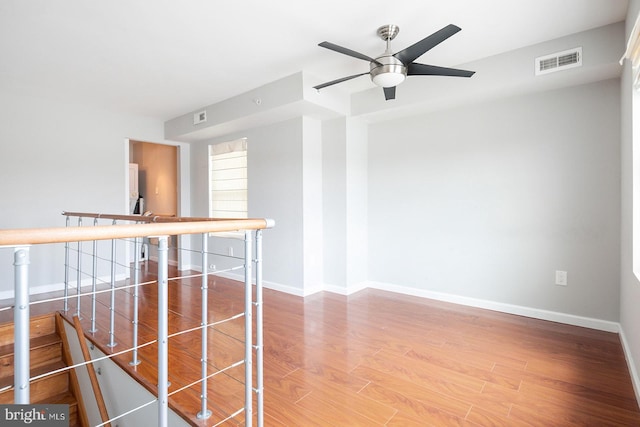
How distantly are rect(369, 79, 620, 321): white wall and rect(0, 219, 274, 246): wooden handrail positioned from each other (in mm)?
2640

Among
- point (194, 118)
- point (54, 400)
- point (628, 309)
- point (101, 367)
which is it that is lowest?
point (54, 400)

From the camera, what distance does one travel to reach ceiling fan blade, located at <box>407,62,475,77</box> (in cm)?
232

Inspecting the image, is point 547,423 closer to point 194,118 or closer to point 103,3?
point 103,3

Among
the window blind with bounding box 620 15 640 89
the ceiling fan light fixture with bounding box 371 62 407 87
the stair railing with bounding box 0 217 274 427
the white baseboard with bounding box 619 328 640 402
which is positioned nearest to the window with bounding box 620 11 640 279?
the window blind with bounding box 620 15 640 89

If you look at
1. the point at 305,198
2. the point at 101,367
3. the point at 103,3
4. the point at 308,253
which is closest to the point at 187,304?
the point at 101,367

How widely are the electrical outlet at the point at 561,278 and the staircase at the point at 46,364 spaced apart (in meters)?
4.08

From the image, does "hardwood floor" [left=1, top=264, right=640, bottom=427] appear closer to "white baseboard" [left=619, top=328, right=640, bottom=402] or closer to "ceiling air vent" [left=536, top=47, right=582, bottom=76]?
"white baseboard" [left=619, top=328, right=640, bottom=402]

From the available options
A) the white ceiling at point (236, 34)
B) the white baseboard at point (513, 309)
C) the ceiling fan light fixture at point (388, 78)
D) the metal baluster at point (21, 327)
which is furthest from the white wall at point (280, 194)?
the metal baluster at point (21, 327)

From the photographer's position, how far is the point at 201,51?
9.35 feet

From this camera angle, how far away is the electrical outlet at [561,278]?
113 inches

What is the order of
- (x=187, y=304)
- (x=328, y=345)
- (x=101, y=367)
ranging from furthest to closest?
1. (x=187, y=304)
2. (x=328, y=345)
3. (x=101, y=367)

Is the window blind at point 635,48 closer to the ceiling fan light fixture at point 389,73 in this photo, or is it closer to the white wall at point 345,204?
the ceiling fan light fixture at point 389,73

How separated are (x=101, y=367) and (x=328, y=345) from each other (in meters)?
1.60

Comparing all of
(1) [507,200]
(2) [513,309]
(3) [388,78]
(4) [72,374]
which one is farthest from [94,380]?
(1) [507,200]
